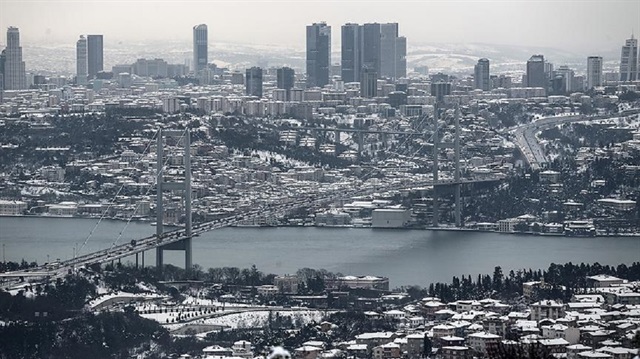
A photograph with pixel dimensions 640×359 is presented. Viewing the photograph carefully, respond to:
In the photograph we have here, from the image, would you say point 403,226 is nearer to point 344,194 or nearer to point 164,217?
point 344,194

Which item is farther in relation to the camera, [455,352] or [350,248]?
[350,248]

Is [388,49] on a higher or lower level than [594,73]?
higher

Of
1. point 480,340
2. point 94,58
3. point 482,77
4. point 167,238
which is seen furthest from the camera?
point 94,58

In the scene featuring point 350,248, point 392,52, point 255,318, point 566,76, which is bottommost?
point 350,248

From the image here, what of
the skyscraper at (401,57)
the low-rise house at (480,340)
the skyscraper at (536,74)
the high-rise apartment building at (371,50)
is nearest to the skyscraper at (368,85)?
the high-rise apartment building at (371,50)

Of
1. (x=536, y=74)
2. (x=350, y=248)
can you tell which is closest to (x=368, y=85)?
(x=536, y=74)

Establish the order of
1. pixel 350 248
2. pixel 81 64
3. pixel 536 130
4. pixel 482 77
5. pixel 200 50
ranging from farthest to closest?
pixel 200 50
pixel 81 64
pixel 482 77
pixel 536 130
pixel 350 248

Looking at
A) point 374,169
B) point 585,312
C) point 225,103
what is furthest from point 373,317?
point 225,103

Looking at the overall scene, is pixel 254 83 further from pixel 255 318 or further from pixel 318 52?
pixel 255 318
